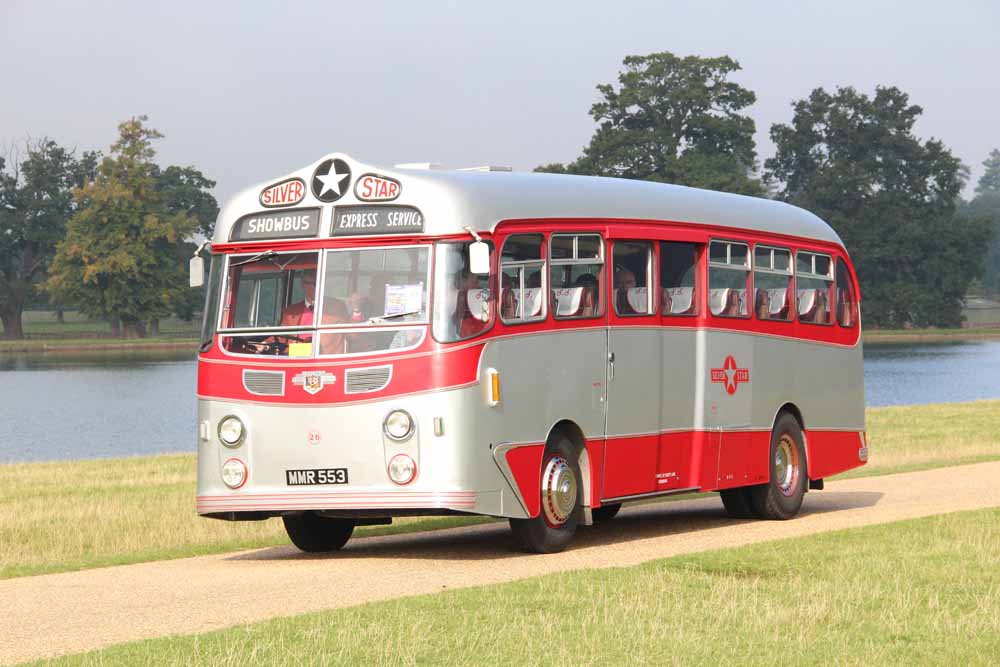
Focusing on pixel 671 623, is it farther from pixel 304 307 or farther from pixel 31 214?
pixel 31 214

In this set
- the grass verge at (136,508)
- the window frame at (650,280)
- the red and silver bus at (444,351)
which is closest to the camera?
the red and silver bus at (444,351)

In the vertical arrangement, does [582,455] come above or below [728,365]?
below

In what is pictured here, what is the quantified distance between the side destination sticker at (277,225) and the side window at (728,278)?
441cm

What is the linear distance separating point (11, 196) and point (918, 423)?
102 m

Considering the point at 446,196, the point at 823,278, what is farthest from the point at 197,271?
the point at 823,278

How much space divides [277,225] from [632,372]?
137 inches

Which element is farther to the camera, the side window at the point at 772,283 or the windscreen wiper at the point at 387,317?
the side window at the point at 772,283

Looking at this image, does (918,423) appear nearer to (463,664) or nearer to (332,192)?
(332,192)

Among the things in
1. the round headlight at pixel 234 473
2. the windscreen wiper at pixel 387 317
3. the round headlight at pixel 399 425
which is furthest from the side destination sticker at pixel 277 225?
the round headlight at pixel 234 473

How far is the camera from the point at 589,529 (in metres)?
17.5

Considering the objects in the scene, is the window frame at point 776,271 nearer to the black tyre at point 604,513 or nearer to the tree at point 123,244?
the black tyre at point 604,513

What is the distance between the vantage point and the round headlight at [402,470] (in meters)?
13.8

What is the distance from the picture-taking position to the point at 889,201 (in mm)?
121250

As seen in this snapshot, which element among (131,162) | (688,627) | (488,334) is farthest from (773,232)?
(131,162)
